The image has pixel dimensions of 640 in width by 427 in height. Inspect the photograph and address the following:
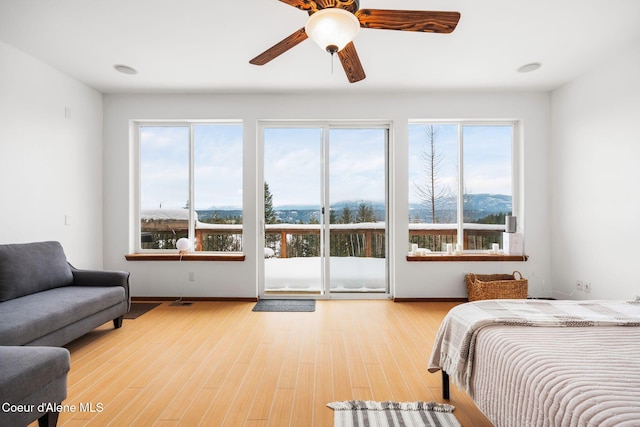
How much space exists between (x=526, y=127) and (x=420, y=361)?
3394 millimetres

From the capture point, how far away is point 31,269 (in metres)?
2.99

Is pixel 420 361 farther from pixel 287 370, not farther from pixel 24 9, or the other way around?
pixel 24 9

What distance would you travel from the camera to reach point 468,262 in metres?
4.41

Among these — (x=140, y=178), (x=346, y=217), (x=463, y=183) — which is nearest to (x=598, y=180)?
(x=463, y=183)

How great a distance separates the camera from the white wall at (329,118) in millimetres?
4438

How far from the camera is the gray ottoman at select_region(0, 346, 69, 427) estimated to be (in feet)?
4.91

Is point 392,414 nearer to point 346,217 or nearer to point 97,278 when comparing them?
point 346,217

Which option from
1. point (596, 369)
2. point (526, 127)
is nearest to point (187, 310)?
point (596, 369)

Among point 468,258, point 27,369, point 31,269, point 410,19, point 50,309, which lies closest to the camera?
point 27,369

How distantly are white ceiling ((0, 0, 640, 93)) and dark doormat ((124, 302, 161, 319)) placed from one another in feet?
8.68

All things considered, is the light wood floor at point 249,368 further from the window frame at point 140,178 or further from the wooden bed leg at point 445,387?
the window frame at point 140,178

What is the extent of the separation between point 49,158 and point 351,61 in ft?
10.9

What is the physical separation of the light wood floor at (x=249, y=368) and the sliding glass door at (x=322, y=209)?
0.75 m

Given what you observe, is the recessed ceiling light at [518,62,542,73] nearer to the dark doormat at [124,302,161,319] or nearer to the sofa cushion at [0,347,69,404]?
the sofa cushion at [0,347,69,404]
